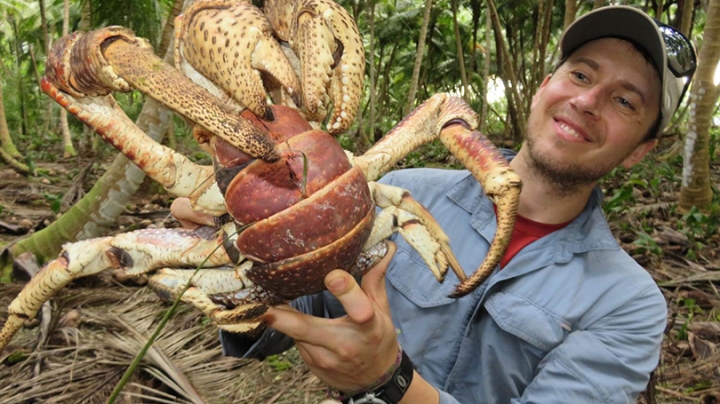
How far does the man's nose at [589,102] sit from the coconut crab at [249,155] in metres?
0.82

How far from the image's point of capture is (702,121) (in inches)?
182

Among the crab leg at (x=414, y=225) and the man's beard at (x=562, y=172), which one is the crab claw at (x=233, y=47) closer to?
the crab leg at (x=414, y=225)

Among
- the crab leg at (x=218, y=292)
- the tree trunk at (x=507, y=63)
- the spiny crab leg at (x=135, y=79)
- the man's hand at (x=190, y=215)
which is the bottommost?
the tree trunk at (x=507, y=63)

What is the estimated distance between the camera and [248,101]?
3.85ft

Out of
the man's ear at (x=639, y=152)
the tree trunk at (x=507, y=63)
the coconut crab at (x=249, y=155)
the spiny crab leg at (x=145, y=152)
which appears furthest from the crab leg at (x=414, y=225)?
the tree trunk at (x=507, y=63)

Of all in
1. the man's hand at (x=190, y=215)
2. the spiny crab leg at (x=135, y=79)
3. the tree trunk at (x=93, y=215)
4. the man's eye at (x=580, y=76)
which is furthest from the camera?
the tree trunk at (x=93, y=215)

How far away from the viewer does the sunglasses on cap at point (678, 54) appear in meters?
2.12

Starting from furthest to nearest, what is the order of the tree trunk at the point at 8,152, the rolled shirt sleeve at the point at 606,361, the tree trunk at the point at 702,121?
the tree trunk at the point at 8,152, the tree trunk at the point at 702,121, the rolled shirt sleeve at the point at 606,361

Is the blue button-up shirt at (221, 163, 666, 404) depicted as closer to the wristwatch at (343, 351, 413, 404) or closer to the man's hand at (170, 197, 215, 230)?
the wristwatch at (343, 351, 413, 404)

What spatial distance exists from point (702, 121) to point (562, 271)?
139 inches

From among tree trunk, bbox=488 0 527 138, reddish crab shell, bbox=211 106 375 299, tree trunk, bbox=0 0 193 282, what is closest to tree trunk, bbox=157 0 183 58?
tree trunk, bbox=0 0 193 282

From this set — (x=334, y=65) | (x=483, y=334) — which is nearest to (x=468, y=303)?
(x=483, y=334)

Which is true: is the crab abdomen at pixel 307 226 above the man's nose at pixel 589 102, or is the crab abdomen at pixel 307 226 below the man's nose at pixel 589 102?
above

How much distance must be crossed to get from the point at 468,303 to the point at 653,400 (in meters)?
Result: 1.01
